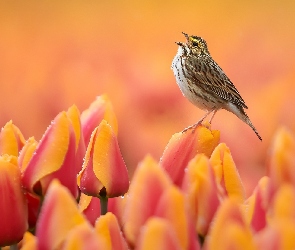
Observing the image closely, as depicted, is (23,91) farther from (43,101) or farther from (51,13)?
(51,13)

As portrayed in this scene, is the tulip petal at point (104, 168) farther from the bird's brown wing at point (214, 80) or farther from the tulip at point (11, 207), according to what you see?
the bird's brown wing at point (214, 80)

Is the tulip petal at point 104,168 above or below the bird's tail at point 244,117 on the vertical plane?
above

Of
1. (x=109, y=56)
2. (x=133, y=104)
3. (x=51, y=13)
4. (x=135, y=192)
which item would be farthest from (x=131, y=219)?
(x=51, y=13)

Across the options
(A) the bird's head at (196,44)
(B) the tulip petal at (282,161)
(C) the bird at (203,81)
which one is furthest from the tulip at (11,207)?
(A) the bird's head at (196,44)

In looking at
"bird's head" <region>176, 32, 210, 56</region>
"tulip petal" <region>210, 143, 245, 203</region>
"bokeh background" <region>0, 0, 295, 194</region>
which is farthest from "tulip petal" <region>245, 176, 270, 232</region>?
"bird's head" <region>176, 32, 210, 56</region>

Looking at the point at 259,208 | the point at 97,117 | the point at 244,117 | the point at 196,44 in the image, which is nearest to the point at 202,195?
the point at 259,208

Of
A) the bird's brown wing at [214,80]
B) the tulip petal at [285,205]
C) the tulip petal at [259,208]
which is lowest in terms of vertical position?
the bird's brown wing at [214,80]

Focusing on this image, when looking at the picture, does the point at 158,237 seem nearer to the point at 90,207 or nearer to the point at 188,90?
the point at 90,207
